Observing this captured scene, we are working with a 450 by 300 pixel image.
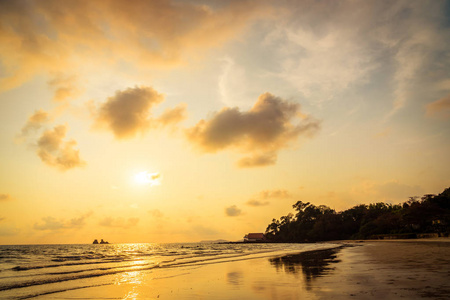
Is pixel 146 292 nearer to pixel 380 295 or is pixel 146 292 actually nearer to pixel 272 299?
pixel 272 299

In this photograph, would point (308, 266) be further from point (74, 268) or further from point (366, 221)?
point (366, 221)

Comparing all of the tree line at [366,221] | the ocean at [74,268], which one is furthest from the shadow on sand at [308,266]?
the tree line at [366,221]

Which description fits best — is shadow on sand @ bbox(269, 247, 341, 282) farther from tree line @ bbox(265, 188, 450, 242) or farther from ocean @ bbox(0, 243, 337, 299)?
tree line @ bbox(265, 188, 450, 242)

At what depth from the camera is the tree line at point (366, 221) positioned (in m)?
69.8

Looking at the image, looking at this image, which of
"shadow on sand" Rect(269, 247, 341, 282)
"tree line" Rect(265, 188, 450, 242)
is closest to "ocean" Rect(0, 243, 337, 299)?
"shadow on sand" Rect(269, 247, 341, 282)

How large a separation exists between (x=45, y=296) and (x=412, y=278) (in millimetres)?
15129

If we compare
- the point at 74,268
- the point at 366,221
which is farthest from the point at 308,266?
the point at 366,221

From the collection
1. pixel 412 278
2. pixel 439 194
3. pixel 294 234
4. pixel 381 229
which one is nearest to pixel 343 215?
pixel 294 234

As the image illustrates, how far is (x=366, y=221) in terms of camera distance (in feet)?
399

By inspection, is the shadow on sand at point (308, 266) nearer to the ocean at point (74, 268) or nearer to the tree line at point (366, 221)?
the ocean at point (74, 268)

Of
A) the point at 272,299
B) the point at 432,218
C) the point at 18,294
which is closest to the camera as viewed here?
the point at 272,299

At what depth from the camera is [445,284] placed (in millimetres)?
9727

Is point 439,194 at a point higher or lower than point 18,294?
higher

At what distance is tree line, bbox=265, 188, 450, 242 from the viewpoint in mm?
69812
